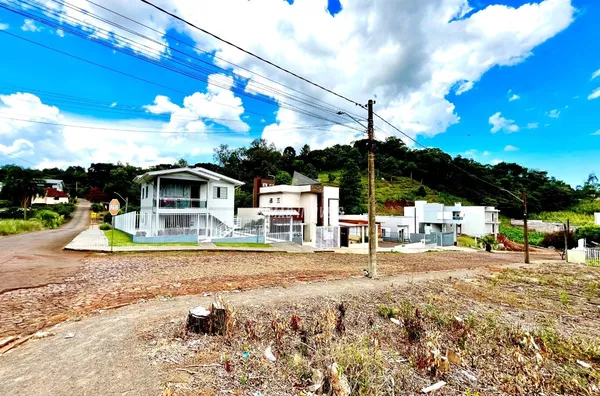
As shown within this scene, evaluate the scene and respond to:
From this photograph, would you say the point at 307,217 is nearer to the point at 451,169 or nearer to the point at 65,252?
the point at 65,252

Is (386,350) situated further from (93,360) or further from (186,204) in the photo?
(186,204)

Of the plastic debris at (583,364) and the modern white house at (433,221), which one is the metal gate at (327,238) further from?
the plastic debris at (583,364)

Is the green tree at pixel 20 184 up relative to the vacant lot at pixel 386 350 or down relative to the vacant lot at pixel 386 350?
up

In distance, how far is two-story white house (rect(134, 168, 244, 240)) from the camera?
22.8 m

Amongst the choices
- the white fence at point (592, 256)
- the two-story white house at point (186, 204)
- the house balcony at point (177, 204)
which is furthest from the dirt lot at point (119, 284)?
the white fence at point (592, 256)

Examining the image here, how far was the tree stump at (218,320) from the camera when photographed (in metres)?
5.02

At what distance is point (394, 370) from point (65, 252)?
693 inches

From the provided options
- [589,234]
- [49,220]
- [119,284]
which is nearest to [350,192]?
[589,234]

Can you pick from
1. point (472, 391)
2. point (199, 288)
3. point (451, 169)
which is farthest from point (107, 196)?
point (451, 169)

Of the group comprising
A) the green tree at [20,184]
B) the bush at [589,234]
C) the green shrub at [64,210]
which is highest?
the green tree at [20,184]

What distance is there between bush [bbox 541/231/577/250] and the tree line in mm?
18851

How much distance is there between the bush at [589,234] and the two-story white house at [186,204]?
142 ft

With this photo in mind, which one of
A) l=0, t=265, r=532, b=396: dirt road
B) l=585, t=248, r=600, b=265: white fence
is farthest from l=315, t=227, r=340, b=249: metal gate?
A: l=0, t=265, r=532, b=396: dirt road

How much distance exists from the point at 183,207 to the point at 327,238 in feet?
42.7
